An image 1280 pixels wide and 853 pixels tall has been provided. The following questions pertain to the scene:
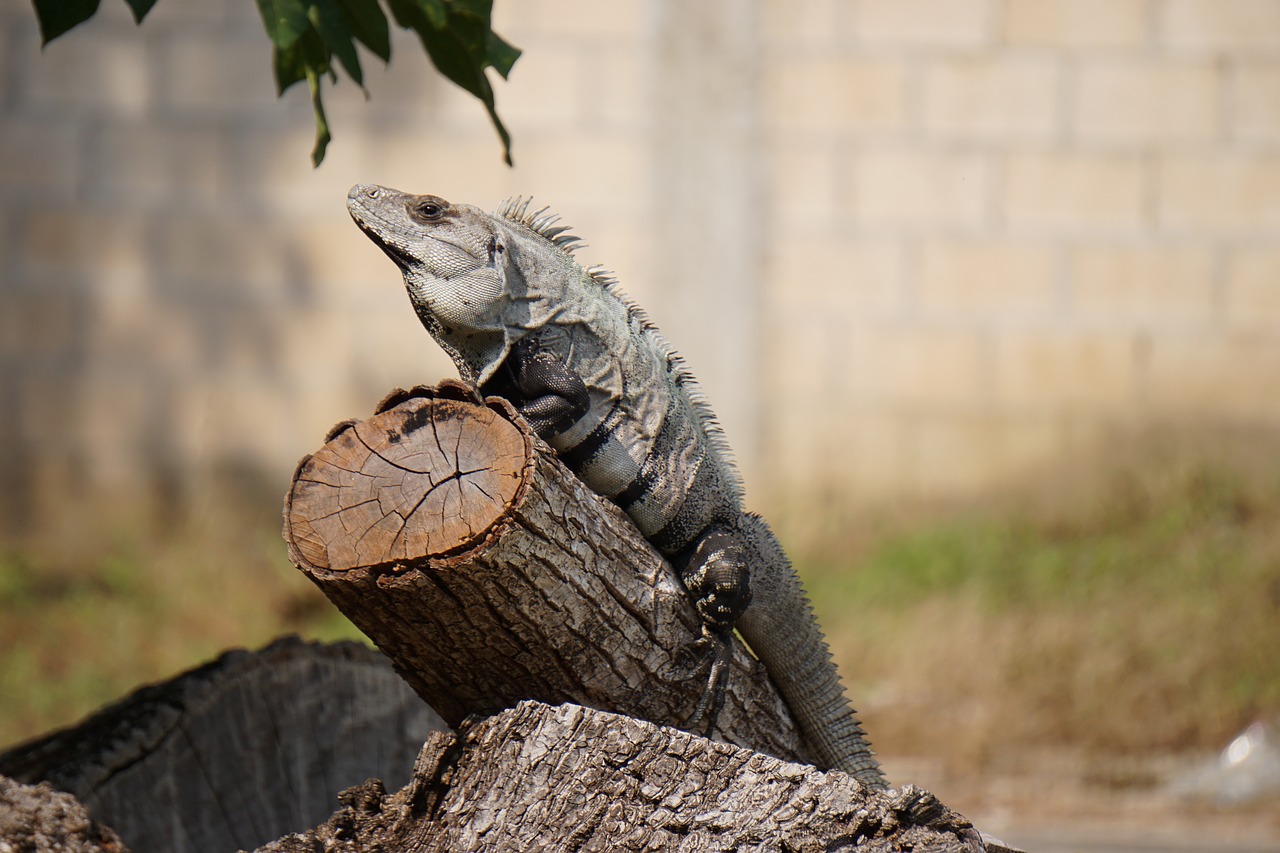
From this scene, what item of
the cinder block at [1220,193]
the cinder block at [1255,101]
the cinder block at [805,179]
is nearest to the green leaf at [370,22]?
the cinder block at [805,179]

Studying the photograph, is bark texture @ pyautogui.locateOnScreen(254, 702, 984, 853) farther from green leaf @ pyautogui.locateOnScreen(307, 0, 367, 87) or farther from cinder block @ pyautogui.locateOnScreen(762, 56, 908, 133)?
cinder block @ pyautogui.locateOnScreen(762, 56, 908, 133)

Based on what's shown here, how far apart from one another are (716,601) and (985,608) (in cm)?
355

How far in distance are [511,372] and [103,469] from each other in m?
4.82

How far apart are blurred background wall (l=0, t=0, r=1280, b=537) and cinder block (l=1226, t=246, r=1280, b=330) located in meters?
0.01

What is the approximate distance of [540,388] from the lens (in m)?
2.69

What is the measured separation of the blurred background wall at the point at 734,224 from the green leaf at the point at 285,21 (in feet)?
13.6

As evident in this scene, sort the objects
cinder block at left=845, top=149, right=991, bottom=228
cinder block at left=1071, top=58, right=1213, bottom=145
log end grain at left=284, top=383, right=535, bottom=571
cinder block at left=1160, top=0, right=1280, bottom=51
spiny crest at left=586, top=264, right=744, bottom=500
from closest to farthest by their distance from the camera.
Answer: log end grain at left=284, top=383, right=535, bottom=571 → spiny crest at left=586, top=264, right=744, bottom=500 → cinder block at left=1160, top=0, right=1280, bottom=51 → cinder block at left=1071, top=58, right=1213, bottom=145 → cinder block at left=845, top=149, right=991, bottom=228

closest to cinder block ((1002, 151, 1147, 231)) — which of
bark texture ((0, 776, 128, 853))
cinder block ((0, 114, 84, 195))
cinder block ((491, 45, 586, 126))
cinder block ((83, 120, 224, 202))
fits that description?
cinder block ((491, 45, 586, 126))

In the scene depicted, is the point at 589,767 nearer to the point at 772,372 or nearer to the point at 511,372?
Answer: the point at 511,372

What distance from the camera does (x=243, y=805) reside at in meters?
3.24

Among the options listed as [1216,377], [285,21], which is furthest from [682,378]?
[1216,377]

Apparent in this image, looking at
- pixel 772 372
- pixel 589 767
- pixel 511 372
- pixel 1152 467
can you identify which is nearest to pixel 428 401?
pixel 511 372

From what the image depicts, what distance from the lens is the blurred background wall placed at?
6.46 m

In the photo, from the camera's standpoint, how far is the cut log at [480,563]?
220cm
